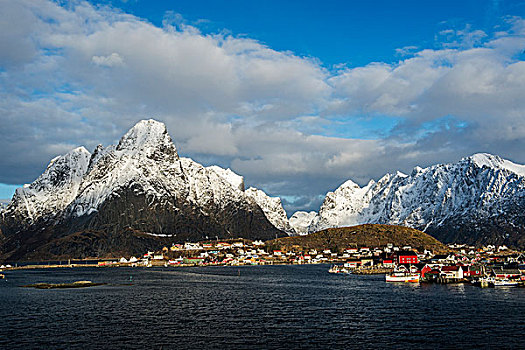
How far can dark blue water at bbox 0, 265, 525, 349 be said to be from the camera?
6638 centimetres

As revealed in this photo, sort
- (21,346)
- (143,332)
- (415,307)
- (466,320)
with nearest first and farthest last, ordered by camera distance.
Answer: (21,346) < (143,332) < (466,320) < (415,307)

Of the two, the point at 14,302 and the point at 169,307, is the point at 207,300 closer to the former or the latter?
the point at 169,307

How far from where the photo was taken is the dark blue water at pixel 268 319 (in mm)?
66375

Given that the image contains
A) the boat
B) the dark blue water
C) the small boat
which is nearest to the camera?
the dark blue water

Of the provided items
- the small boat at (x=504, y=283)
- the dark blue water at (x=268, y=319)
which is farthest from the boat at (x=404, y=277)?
the dark blue water at (x=268, y=319)

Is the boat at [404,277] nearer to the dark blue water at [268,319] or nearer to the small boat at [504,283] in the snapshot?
the small boat at [504,283]

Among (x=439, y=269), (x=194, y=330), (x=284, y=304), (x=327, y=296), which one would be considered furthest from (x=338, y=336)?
(x=439, y=269)

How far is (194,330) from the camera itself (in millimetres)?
74812

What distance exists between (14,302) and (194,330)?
63.7m

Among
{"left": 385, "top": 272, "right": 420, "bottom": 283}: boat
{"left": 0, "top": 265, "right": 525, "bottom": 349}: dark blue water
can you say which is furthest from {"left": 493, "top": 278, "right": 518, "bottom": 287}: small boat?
{"left": 385, "top": 272, "right": 420, "bottom": 283}: boat

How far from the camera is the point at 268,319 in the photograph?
Result: 84.2m

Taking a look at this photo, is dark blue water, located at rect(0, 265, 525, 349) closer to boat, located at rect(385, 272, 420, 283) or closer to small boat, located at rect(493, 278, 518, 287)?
small boat, located at rect(493, 278, 518, 287)

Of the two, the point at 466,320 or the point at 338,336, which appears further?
the point at 466,320

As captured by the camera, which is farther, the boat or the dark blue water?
the boat
